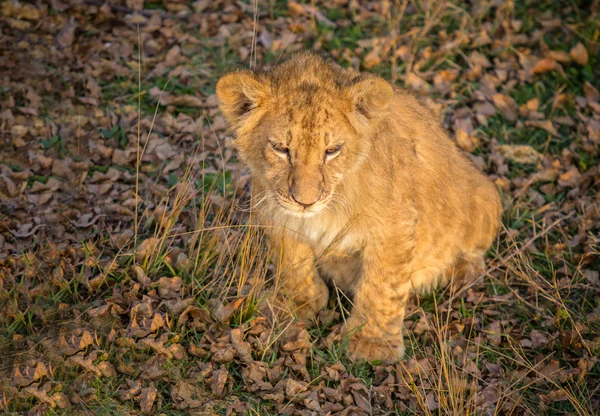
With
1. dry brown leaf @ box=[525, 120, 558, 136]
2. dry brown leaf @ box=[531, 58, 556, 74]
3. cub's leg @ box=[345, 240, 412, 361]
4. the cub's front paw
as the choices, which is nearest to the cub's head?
cub's leg @ box=[345, 240, 412, 361]

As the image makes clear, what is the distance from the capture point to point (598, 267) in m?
6.81

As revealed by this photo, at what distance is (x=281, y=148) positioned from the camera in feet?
17.1

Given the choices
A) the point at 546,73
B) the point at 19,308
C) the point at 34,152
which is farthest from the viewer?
the point at 546,73

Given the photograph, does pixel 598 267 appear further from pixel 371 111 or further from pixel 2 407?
pixel 2 407

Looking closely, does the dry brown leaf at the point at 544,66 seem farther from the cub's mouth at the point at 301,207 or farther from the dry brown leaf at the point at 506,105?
the cub's mouth at the point at 301,207

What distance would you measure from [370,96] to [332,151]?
0.47 metres

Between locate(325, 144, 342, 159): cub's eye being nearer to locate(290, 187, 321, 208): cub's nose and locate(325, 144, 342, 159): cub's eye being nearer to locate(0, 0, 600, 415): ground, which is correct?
locate(290, 187, 321, 208): cub's nose

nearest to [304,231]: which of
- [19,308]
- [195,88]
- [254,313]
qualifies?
[254,313]

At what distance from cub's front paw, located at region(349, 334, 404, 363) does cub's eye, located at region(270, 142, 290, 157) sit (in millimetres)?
1642

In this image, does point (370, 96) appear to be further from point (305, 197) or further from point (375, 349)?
point (375, 349)

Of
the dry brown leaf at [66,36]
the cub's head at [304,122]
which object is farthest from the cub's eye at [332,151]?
the dry brown leaf at [66,36]

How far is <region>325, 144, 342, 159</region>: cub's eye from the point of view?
17.1ft

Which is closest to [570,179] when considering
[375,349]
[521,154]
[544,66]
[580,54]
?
[521,154]

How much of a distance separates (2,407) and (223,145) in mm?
3695
